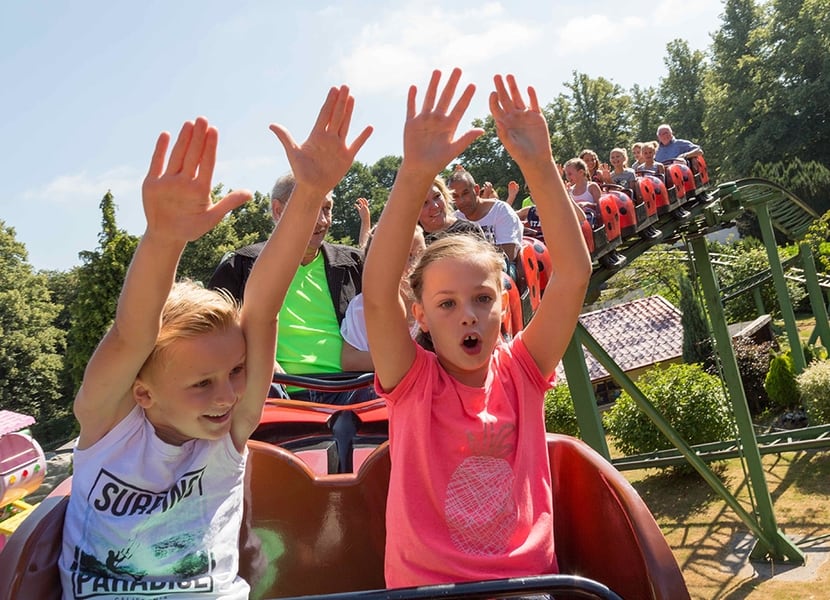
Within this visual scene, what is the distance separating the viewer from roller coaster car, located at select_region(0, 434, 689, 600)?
1344mm

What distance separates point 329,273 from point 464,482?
1363mm

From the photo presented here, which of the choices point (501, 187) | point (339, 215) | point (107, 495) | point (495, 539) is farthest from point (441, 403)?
point (339, 215)

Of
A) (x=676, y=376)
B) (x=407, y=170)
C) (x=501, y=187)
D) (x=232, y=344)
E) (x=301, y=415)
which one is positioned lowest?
(x=676, y=376)

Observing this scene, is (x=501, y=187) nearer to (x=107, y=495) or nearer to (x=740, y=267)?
(x=740, y=267)

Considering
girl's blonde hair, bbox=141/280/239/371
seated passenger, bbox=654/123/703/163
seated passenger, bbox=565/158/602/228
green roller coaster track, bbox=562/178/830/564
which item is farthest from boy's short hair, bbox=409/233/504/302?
seated passenger, bbox=654/123/703/163

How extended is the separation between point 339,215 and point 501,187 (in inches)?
557

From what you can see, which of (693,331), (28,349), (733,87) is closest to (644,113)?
(733,87)

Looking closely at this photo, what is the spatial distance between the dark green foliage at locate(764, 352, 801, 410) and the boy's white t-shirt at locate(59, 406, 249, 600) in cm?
1288

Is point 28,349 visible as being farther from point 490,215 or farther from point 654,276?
point 490,215

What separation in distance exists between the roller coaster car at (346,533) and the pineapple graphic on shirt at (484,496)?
0.15 meters

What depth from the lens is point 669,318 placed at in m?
19.5

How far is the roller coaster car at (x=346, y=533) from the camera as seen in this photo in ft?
4.41

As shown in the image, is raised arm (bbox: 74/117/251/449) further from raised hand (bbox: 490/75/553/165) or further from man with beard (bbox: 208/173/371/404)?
man with beard (bbox: 208/173/371/404)

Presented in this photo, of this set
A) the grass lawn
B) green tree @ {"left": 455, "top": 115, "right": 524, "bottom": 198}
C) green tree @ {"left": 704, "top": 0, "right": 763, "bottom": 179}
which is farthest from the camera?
green tree @ {"left": 455, "top": 115, "right": 524, "bottom": 198}
